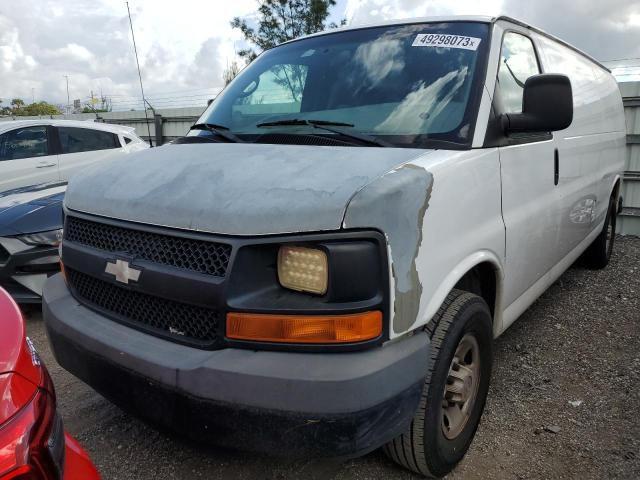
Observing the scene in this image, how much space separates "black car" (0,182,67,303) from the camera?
389cm

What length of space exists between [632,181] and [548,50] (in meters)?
4.34

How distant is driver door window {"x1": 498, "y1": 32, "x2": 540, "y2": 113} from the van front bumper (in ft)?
4.80

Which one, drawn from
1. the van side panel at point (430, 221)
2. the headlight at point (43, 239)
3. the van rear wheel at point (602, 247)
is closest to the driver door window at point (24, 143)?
the headlight at point (43, 239)

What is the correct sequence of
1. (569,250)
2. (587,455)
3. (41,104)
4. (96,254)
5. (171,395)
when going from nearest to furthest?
1. (171,395)
2. (96,254)
3. (587,455)
4. (569,250)
5. (41,104)

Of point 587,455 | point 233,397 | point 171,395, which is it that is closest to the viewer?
point 233,397

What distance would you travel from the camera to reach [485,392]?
→ 2410 mm

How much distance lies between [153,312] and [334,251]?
790 millimetres

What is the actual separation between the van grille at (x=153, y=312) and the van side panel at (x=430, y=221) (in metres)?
0.62

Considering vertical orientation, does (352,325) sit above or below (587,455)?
above

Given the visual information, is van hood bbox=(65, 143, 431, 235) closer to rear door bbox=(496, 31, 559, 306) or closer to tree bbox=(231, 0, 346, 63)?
rear door bbox=(496, 31, 559, 306)

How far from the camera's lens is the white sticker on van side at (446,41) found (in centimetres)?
249

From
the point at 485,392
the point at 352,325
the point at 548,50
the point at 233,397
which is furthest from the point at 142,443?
the point at 548,50

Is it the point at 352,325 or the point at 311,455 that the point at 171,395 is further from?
the point at 352,325

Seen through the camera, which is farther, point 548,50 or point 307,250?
point 548,50
